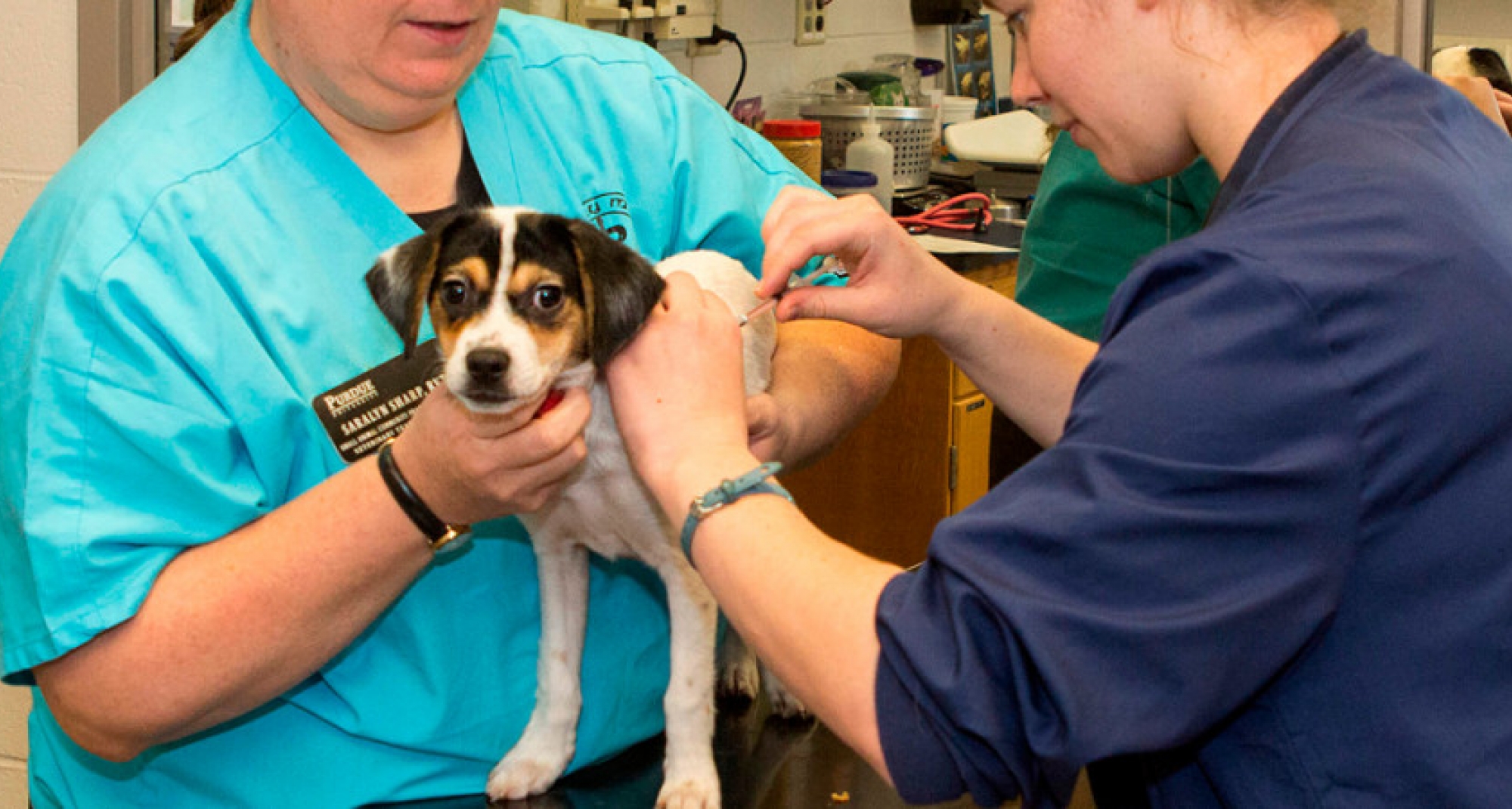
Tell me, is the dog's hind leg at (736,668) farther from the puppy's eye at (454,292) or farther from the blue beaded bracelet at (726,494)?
the blue beaded bracelet at (726,494)

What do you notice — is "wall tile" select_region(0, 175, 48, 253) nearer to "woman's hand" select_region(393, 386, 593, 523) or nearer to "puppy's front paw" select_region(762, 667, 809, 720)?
"woman's hand" select_region(393, 386, 593, 523)

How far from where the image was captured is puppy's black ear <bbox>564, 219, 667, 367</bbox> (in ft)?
3.97

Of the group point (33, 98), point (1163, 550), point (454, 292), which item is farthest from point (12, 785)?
point (1163, 550)

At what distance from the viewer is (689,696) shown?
1.38 m


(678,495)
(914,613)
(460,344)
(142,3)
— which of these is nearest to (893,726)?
(914,613)

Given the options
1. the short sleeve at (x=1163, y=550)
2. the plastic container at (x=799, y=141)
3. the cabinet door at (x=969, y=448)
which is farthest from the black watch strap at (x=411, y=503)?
the plastic container at (x=799, y=141)

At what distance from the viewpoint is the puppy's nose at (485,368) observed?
119cm

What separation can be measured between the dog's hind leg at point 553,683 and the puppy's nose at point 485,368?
28 cm

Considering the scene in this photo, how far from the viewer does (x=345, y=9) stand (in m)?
1.30

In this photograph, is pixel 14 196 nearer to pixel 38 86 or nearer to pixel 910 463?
pixel 38 86

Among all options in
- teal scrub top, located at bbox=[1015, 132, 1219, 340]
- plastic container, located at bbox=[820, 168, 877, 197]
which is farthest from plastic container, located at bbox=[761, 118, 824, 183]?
teal scrub top, located at bbox=[1015, 132, 1219, 340]

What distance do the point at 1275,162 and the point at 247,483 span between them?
0.85m

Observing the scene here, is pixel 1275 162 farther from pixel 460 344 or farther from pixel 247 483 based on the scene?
pixel 247 483

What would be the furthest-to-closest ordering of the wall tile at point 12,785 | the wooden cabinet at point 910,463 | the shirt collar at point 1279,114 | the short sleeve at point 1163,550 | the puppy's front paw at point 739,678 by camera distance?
1. the wooden cabinet at point 910,463
2. the wall tile at point 12,785
3. the puppy's front paw at point 739,678
4. the shirt collar at point 1279,114
5. the short sleeve at point 1163,550
